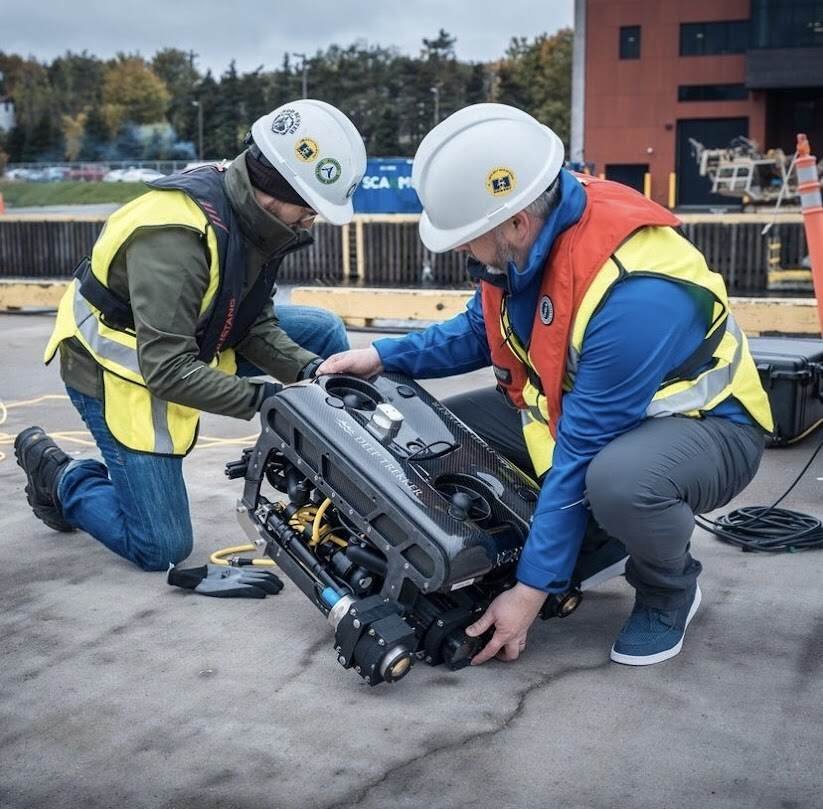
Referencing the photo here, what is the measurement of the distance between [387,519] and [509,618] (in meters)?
0.41

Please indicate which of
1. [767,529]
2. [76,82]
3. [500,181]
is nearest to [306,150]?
[500,181]

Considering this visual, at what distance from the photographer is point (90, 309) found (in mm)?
3703

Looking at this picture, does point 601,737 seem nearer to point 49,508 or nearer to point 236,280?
point 236,280

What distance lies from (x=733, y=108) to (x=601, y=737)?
43.9m

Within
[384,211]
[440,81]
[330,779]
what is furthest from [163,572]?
[440,81]

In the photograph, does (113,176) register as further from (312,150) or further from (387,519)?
(387,519)

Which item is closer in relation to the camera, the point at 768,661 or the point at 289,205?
the point at 768,661

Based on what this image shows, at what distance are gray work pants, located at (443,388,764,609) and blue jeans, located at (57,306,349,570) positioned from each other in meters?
1.44

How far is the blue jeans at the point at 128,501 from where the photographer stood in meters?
3.68

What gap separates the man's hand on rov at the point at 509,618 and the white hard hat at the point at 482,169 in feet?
3.01

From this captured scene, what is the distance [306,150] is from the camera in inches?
135

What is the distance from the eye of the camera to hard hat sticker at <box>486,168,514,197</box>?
2.78 m

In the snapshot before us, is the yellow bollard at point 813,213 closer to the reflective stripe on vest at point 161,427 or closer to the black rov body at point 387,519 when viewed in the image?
the black rov body at point 387,519

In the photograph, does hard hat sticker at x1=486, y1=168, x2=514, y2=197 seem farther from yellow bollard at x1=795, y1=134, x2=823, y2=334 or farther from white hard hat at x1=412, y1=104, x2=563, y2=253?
yellow bollard at x1=795, y1=134, x2=823, y2=334
